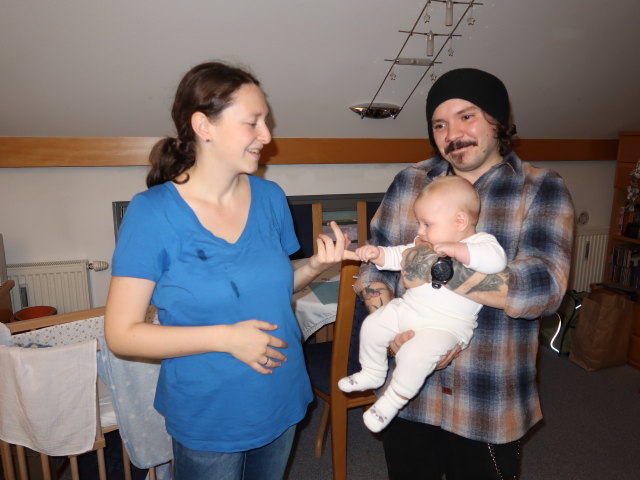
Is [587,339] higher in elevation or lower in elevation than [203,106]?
lower

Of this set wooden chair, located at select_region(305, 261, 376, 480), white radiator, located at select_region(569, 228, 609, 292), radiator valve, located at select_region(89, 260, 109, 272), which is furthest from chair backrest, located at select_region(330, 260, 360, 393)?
white radiator, located at select_region(569, 228, 609, 292)

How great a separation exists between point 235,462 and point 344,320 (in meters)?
0.80

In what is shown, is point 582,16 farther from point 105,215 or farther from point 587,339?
point 105,215

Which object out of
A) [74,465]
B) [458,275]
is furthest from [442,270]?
[74,465]

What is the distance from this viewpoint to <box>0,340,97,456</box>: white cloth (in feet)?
4.63

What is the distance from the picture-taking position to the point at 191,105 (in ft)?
3.52

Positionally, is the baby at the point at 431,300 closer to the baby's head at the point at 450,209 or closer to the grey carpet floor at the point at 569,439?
the baby's head at the point at 450,209

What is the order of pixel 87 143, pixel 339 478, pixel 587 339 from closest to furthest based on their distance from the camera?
1. pixel 339 478
2. pixel 87 143
3. pixel 587 339

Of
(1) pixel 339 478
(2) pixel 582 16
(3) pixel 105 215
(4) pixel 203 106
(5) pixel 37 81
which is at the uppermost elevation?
(2) pixel 582 16

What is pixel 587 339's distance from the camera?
3121 millimetres

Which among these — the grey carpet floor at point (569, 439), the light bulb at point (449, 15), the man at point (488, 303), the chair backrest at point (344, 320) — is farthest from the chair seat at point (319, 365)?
the light bulb at point (449, 15)

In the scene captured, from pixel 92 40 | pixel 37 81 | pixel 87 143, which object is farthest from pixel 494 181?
pixel 87 143

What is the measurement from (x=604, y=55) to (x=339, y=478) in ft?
9.10

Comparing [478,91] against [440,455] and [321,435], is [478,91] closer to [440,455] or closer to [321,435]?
[440,455]
